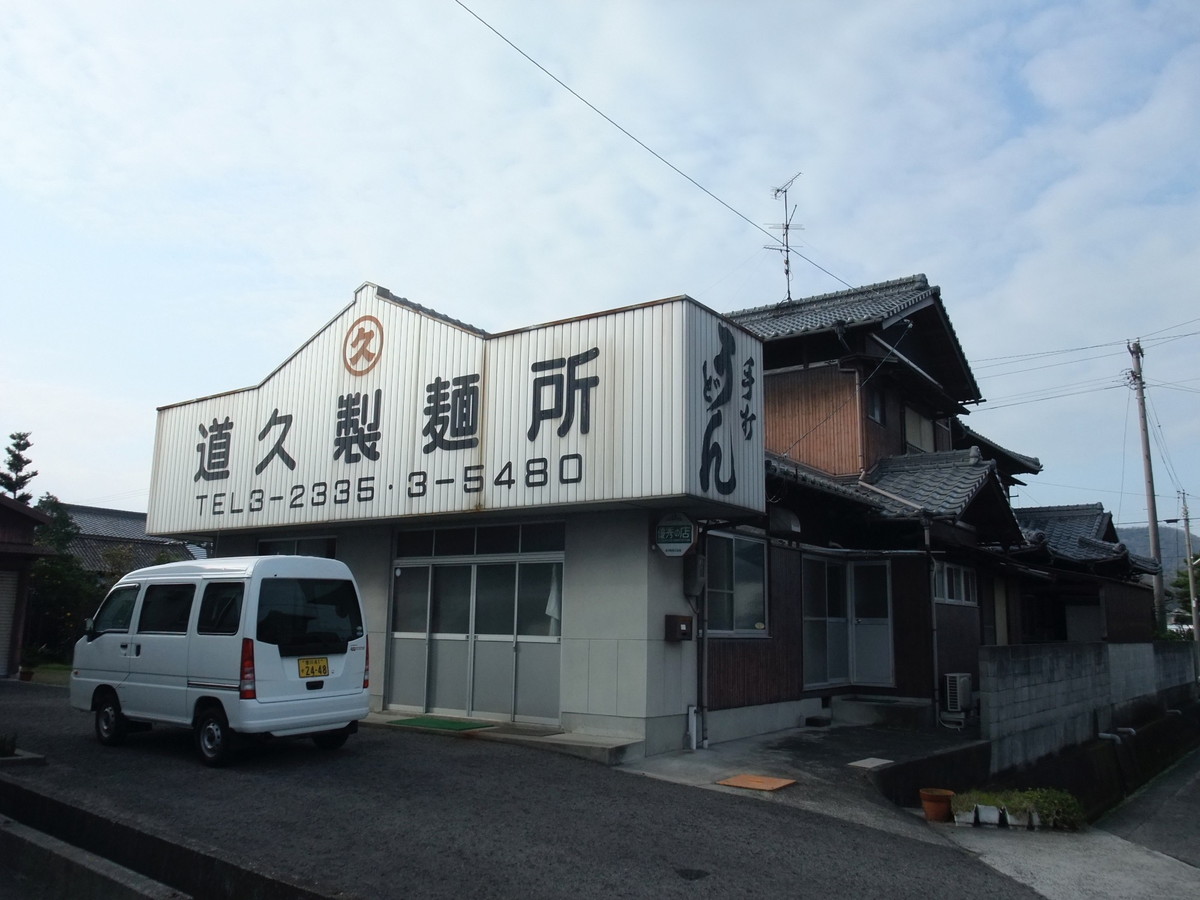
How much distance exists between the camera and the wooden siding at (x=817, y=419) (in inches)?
641

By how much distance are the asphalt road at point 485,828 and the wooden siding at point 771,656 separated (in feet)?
8.37

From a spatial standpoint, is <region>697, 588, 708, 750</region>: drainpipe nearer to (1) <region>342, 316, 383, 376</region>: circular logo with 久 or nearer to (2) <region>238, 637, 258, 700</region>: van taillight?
(2) <region>238, 637, 258, 700</region>: van taillight

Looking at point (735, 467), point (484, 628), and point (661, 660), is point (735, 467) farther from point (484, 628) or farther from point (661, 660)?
point (484, 628)

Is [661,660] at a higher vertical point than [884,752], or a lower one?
higher

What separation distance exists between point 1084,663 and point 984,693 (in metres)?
5.39

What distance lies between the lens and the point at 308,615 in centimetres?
918

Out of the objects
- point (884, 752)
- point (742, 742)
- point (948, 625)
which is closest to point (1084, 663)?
point (948, 625)

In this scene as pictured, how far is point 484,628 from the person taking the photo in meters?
12.0

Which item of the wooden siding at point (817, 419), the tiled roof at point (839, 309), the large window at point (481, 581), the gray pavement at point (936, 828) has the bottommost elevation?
the gray pavement at point (936, 828)

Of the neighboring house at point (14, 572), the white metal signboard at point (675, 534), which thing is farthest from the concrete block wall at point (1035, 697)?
the neighboring house at point (14, 572)

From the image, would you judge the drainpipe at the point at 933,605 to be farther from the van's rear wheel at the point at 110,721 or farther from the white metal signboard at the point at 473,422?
the van's rear wheel at the point at 110,721

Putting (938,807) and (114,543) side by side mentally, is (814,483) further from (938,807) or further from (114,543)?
(114,543)

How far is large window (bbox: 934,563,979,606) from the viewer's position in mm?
14820

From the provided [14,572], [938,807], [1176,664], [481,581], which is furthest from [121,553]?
[1176,664]
